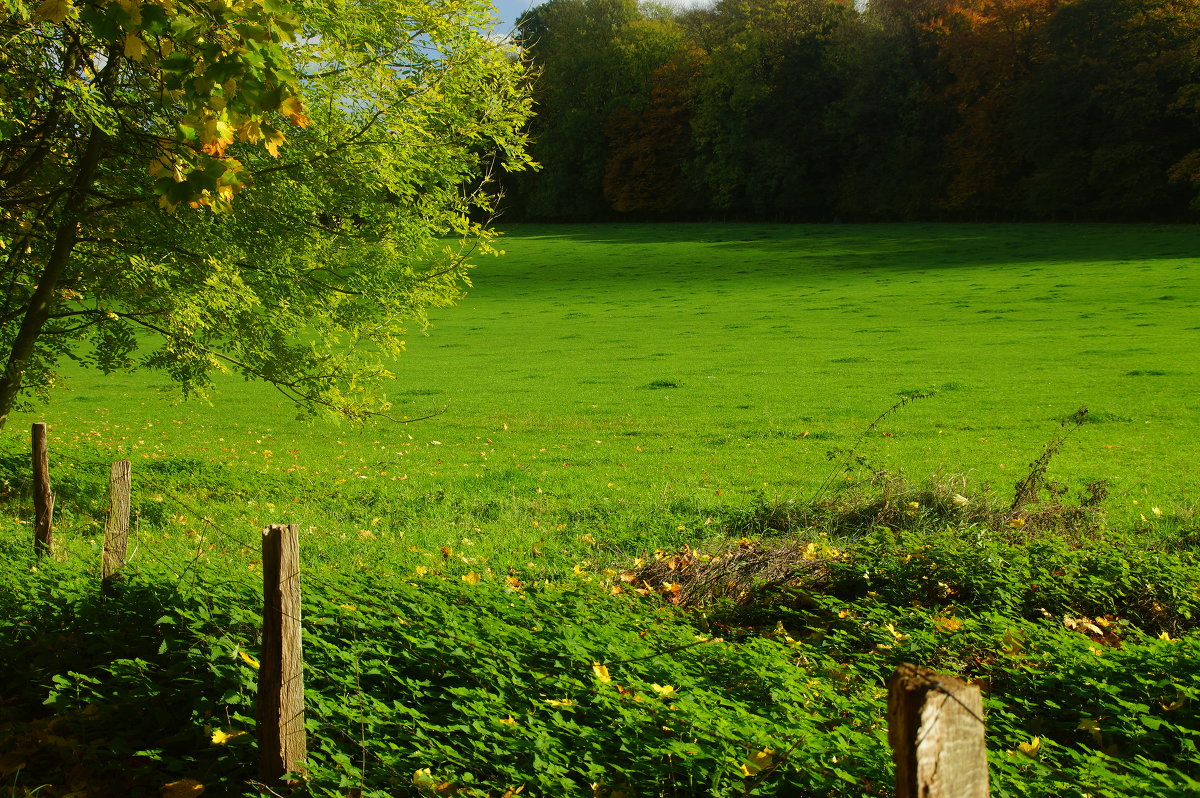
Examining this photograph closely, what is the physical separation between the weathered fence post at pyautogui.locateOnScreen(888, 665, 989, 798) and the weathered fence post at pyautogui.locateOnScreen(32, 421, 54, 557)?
679 centimetres

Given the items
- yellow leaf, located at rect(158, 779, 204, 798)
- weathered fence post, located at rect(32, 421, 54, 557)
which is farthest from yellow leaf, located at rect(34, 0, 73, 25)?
weathered fence post, located at rect(32, 421, 54, 557)

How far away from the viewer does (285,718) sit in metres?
3.58

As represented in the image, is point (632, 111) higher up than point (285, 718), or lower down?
higher up

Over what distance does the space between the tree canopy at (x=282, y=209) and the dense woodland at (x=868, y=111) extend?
3138 centimetres

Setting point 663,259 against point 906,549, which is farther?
point 663,259

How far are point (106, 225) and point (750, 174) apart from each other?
59899 millimetres

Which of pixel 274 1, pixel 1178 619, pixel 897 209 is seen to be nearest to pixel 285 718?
pixel 274 1

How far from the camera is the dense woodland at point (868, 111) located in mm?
46281

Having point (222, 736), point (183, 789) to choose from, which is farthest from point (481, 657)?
point (183, 789)

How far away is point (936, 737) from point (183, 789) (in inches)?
126

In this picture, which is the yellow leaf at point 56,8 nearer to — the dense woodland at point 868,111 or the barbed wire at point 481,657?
the barbed wire at point 481,657

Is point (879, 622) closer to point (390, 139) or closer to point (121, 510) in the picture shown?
point (121, 510)

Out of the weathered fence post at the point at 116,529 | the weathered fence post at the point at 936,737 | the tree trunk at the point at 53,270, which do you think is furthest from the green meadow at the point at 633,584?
the tree trunk at the point at 53,270

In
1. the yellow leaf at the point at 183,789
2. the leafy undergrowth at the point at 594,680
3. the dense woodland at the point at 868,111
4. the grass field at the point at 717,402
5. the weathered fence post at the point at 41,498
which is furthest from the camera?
the dense woodland at the point at 868,111
